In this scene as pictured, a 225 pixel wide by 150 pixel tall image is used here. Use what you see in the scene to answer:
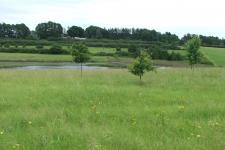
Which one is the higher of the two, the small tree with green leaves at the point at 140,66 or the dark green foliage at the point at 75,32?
the dark green foliage at the point at 75,32

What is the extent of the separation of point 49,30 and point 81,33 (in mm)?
10268

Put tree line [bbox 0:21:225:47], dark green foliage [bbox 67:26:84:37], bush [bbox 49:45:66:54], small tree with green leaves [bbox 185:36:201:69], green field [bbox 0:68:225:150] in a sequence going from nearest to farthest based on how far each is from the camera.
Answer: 1. green field [bbox 0:68:225:150]
2. small tree with green leaves [bbox 185:36:201:69]
3. bush [bbox 49:45:66:54]
4. tree line [bbox 0:21:225:47]
5. dark green foliage [bbox 67:26:84:37]

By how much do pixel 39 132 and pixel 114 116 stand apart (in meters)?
2.12

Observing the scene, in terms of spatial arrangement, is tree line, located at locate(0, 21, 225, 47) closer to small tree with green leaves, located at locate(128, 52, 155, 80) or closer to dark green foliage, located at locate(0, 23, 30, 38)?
dark green foliage, located at locate(0, 23, 30, 38)

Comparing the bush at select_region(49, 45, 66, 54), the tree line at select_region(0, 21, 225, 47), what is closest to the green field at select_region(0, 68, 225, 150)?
the bush at select_region(49, 45, 66, 54)

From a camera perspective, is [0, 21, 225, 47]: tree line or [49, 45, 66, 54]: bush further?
[0, 21, 225, 47]: tree line

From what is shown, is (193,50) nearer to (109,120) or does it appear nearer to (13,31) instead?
(109,120)

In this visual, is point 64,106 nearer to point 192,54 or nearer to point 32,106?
point 32,106

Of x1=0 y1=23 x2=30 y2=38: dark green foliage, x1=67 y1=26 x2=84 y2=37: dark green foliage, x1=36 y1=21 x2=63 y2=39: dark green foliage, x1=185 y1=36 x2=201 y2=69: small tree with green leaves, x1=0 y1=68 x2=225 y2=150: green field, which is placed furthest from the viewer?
x1=67 y1=26 x2=84 y2=37: dark green foliage

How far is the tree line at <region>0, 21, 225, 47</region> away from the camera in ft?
405

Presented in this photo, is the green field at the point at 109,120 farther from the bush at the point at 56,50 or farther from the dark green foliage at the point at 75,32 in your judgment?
the dark green foliage at the point at 75,32

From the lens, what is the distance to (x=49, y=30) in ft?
413

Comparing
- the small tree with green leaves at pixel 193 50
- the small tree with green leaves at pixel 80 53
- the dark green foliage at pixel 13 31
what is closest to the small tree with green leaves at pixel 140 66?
the small tree with green leaves at pixel 80 53

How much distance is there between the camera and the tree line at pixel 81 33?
123500mm
